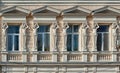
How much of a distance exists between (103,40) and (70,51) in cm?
200

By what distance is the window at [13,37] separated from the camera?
91.2m

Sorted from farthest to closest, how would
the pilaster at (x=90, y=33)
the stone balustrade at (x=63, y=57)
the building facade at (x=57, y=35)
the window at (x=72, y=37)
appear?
the window at (x=72, y=37), the pilaster at (x=90, y=33), the stone balustrade at (x=63, y=57), the building facade at (x=57, y=35)

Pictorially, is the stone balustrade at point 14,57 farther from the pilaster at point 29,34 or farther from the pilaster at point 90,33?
the pilaster at point 90,33

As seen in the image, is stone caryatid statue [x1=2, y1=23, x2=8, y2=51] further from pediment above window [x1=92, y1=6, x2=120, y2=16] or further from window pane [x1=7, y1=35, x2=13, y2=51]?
pediment above window [x1=92, y1=6, x2=120, y2=16]

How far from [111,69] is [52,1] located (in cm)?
506

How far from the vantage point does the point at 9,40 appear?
91250 millimetres

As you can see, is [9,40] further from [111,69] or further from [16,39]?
[111,69]

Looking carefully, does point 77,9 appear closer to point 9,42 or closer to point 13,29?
point 13,29

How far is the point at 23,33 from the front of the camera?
9088 cm

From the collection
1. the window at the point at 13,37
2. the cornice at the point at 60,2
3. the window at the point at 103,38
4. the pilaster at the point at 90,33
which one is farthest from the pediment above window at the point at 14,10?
the window at the point at 103,38

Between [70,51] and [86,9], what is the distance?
8.30 ft

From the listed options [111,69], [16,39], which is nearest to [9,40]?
[16,39]

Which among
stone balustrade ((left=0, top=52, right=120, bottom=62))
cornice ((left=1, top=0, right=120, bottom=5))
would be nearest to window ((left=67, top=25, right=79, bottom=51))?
stone balustrade ((left=0, top=52, right=120, bottom=62))

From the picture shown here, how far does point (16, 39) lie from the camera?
9125 centimetres
